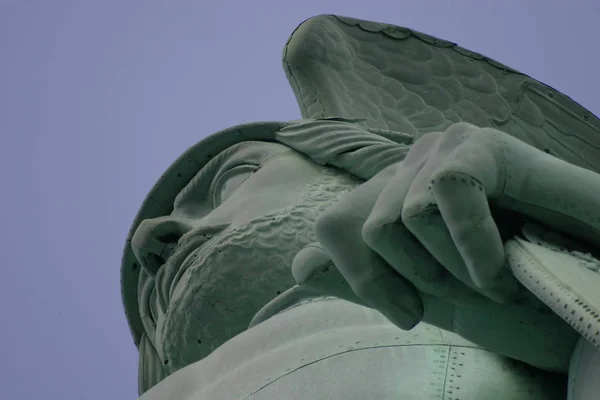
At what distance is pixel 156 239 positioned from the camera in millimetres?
4352

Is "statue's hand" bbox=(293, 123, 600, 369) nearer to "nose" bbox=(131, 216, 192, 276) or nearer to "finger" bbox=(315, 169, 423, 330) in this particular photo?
"finger" bbox=(315, 169, 423, 330)

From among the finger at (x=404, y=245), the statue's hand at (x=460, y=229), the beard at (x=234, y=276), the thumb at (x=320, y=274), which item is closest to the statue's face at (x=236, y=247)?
the beard at (x=234, y=276)

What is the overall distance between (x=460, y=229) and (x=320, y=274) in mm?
488

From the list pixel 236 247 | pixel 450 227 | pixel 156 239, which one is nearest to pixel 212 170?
pixel 156 239

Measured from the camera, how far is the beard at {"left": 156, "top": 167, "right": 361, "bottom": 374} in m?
3.86

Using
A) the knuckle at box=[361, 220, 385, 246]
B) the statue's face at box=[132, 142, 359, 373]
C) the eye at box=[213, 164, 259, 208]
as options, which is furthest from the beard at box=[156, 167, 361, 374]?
the knuckle at box=[361, 220, 385, 246]

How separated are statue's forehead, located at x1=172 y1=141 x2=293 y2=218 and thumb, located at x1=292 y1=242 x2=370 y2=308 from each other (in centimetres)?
218

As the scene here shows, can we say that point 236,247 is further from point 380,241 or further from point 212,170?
point 380,241

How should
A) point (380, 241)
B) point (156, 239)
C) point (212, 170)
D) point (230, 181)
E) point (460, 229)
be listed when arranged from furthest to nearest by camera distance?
point (212, 170) → point (230, 181) → point (156, 239) → point (380, 241) → point (460, 229)

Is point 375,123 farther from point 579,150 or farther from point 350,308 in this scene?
point 350,308

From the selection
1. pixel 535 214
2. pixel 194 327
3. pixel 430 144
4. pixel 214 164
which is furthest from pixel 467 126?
pixel 214 164

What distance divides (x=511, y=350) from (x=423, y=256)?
40 centimetres

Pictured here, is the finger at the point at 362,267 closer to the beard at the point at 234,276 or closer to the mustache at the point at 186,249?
the beard at the point at 234,276

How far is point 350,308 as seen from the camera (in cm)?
320
